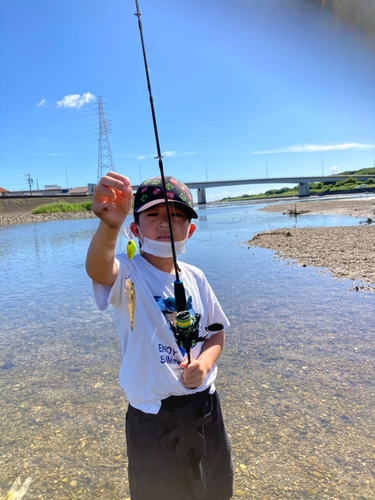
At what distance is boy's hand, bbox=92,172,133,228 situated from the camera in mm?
1478

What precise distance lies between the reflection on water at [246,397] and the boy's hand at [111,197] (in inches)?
79.8

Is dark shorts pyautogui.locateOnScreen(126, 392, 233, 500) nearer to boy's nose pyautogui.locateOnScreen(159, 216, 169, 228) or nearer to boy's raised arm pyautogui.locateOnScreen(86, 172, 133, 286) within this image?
boy's raised arm pyautogui.locateOnScreen(86, 172, 133, 286)

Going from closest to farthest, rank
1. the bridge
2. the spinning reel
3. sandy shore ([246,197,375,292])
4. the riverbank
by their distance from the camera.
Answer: the spinning reel, sandy shore ([246,197,375,292]), the riverbank, the bridge

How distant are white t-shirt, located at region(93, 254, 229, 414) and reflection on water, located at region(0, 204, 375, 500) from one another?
48.8 inches

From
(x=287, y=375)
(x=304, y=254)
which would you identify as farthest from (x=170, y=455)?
(x=304, y=254)

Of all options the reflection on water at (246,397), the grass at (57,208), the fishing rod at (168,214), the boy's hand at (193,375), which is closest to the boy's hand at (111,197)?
the fishing rod at (168,214)

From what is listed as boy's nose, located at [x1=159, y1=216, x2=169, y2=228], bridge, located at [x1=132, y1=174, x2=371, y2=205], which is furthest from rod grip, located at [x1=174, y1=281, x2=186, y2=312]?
bridge, located at [x1=132, y1=174, x2=371, y2=205]

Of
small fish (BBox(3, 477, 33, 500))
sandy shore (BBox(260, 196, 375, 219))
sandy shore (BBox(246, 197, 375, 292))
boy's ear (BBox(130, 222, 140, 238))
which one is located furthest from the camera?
sandy shore (BBox(260, 196, 375, 219))

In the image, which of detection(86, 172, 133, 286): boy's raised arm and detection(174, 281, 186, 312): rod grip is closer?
detection(86, 172, 133, 286): boy's raised arm

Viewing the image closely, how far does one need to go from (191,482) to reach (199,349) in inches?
24.7

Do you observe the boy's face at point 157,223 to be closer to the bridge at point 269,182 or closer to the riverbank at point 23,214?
the riverbank at point 23,214

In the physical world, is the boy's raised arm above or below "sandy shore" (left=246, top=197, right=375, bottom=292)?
above

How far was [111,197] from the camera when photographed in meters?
1.50

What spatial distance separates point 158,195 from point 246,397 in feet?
8.04
